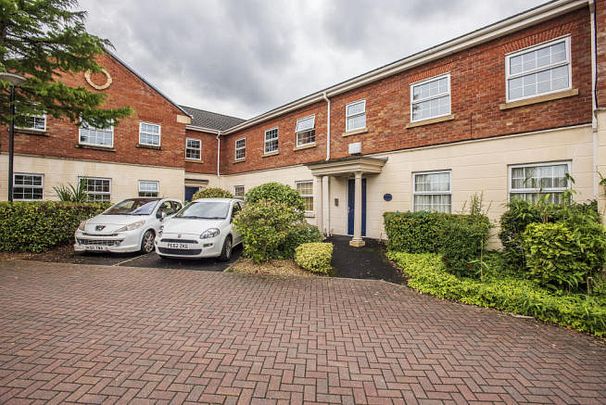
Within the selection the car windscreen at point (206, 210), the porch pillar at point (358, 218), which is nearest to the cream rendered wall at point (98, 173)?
the car windscreen at point (206, 210)

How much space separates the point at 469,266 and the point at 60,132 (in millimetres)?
17185

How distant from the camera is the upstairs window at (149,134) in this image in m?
16.3

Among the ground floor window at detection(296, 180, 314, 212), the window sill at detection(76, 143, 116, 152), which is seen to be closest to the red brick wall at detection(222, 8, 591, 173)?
the ground floor window at detection(296, 180, 314, 212)

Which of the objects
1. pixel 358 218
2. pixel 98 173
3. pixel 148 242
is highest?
pixel 98 173

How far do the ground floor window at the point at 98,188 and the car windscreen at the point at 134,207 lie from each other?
21.8 feet

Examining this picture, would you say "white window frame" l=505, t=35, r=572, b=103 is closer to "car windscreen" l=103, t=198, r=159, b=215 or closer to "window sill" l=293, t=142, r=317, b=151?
"window sill" l=293, t=142, r=317, b=151

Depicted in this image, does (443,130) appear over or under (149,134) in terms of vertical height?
under

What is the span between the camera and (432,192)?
32.7 feet

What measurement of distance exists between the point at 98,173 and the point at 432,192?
15.3 metres

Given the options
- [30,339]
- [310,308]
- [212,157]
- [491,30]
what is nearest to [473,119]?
[491,30]

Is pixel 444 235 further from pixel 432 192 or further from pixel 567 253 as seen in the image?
pixel 432 192

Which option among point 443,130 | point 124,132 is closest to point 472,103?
point 443,130

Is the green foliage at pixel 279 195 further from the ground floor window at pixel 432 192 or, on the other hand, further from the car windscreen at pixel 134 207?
the ground floor window at pixel 432 192

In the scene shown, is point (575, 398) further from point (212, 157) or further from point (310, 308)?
point (212, 157)
